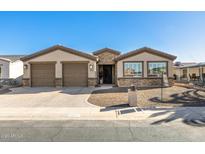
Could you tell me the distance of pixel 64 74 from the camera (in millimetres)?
20109

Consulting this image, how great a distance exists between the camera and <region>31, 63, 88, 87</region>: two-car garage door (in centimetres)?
2005

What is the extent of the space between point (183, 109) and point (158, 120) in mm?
2441

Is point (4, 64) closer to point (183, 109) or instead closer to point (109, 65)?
point (109, 65)

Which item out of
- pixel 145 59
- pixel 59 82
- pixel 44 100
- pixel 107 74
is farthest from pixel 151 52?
pixel 44 100

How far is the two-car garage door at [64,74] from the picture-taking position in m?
20.0

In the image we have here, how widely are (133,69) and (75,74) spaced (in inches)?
256

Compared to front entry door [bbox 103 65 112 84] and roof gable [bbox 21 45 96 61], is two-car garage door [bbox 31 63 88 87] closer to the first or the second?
roof gable [bbox 21 45 96 61]

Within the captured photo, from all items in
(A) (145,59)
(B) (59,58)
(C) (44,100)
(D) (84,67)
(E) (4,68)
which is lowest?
(C) (44,100)

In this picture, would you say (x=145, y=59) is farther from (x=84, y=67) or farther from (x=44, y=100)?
(x=44, y=100)

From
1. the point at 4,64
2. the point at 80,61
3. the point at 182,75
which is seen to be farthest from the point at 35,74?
the point at 182,75

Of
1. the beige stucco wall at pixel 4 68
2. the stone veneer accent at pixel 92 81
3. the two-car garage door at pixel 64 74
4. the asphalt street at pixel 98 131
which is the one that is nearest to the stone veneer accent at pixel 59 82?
the two-car garage door at pixel 64 74

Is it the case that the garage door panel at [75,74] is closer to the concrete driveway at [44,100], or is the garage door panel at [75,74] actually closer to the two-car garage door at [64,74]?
the two-car garage door at [64,74]

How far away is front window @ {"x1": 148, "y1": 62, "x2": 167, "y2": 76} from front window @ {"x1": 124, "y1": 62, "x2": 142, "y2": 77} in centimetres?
109

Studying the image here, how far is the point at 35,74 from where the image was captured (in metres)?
20.4
